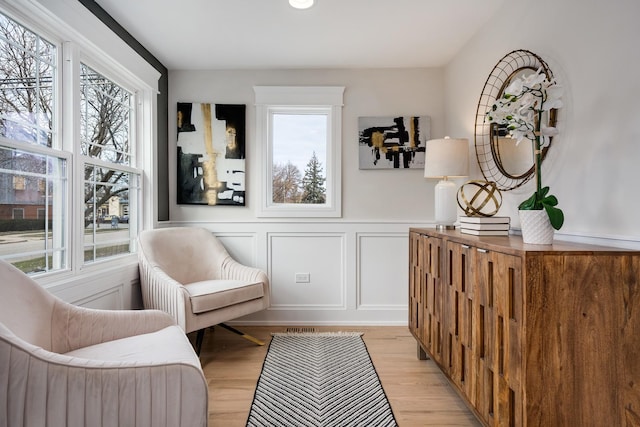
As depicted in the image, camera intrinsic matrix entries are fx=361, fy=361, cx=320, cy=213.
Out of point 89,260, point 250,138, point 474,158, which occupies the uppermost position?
point 250,138

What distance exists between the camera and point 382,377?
2.29 metres

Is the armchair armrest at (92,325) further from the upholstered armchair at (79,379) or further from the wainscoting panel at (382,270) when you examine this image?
the wainscoting panel at (382,270)

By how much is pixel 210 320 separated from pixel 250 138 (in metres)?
1.68

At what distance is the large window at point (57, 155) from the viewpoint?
170cm

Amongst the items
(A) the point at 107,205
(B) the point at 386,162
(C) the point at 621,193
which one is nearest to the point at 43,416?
(A) the point at 107,205

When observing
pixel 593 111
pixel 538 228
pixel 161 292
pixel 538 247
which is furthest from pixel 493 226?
pixel 161 292

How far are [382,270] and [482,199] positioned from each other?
1.13 m

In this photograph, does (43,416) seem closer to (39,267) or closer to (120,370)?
(120,370)

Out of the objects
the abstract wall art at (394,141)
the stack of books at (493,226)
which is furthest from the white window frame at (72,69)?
the stack of books at (493,226)

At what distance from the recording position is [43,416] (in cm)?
107

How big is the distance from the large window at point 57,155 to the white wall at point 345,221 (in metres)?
0.82

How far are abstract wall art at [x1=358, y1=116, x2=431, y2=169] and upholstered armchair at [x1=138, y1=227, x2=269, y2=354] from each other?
1.48 m

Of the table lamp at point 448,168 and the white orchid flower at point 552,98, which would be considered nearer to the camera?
the white orchid flower at point 552,98

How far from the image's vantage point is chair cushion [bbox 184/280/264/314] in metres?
2.40
